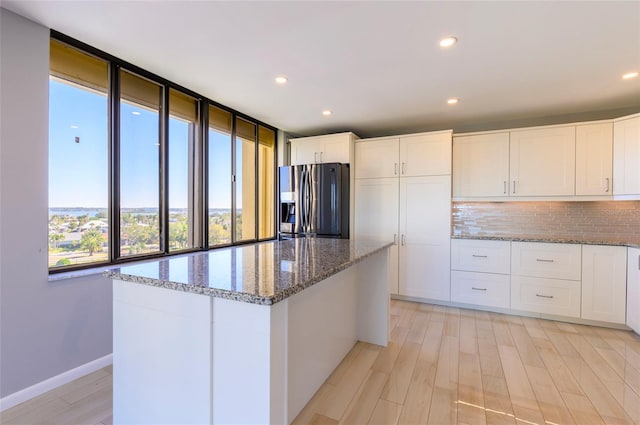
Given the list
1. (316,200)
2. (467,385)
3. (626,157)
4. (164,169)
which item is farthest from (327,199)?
(626,157)

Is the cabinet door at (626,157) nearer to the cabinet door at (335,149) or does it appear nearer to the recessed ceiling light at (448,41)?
the recessed ceiling light at (448,41)

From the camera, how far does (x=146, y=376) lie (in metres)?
1.40

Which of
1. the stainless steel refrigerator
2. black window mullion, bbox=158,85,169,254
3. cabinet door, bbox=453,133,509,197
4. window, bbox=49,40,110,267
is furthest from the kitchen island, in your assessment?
cabinet door, bbox=453,133,509,197

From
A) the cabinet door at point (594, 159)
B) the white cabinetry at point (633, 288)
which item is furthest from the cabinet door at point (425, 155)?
the white cabinetry at point (633, 288)

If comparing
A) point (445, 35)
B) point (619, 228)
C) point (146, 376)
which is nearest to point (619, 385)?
point (619, 228)

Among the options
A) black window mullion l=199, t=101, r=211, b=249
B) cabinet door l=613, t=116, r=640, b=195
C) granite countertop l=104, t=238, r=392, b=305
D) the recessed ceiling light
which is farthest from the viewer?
black window mullion l=199, t=101, r=211, b=249

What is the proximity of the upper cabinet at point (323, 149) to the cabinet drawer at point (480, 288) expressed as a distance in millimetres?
2111

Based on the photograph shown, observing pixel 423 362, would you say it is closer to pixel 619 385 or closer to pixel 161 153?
pixel 619 385

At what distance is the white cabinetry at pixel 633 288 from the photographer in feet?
9.02

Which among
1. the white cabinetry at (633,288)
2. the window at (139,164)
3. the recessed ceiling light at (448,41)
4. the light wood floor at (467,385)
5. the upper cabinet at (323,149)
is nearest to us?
the light wood floor at (467,385)

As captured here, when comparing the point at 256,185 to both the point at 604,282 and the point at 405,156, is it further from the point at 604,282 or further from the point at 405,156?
the point at 604,282

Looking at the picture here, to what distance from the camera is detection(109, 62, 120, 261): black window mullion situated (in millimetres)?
2393

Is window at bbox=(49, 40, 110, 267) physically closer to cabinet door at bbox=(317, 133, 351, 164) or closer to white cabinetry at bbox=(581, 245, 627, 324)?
cabinet door at bbox=(317, 133, 351, 164)

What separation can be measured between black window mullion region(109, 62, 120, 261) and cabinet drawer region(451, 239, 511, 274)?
11.8ft
